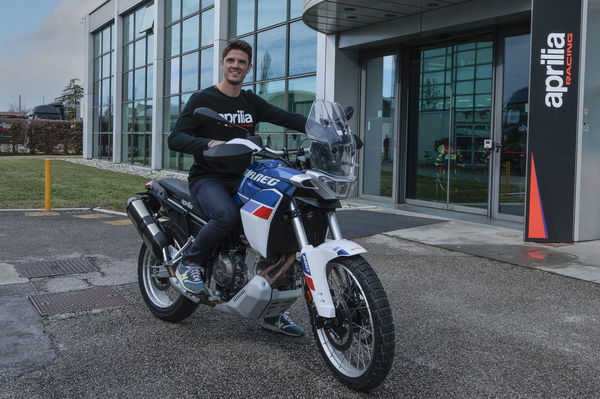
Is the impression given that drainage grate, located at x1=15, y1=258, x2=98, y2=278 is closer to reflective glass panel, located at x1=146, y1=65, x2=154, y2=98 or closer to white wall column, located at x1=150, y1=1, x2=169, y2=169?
white wall column, located at x1=150, y1=1, x2=169, y2=169

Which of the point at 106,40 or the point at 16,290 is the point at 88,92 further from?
the point at 16,290

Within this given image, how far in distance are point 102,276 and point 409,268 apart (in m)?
3.04

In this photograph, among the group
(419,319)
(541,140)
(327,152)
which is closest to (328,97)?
(541,140)

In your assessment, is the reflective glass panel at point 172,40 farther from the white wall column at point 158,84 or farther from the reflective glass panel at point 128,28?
the reflective glass panel at point 128,28

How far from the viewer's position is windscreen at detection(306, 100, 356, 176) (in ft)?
10.9

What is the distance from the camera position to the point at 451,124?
438 inches

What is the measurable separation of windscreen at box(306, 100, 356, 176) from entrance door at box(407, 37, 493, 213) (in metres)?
7.55

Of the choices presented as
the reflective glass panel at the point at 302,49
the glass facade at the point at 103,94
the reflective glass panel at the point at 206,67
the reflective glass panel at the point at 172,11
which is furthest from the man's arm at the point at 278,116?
the glass facade at the point at 103,94

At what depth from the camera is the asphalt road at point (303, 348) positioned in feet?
10.7

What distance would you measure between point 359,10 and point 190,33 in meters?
10.9

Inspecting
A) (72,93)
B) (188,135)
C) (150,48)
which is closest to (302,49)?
(188,135)

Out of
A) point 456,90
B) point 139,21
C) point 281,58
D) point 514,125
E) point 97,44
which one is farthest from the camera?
point 97,44

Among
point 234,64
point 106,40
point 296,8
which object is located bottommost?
point 234,64

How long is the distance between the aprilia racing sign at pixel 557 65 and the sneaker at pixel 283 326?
5.42 meters
